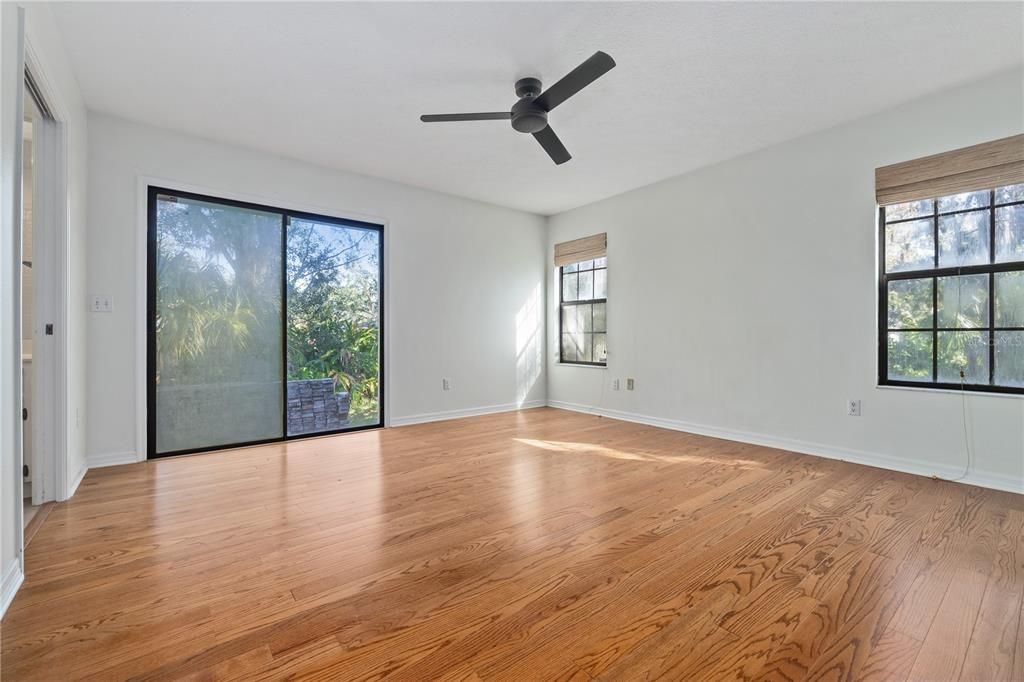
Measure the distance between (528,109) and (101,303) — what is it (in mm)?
3332

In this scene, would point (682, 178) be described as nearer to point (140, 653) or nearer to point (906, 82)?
point (906, 82)

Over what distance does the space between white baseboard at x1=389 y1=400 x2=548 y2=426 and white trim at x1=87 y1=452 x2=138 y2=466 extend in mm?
2040

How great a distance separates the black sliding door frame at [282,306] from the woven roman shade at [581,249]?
7.52 feet

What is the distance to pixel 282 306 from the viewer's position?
399 centimetres

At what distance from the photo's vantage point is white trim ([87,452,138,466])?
10.3 feet

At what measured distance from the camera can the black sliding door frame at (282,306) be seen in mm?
3406

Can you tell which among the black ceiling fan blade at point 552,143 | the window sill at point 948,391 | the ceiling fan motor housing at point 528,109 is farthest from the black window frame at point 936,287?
the ceiling fan motor housing at point 528,109

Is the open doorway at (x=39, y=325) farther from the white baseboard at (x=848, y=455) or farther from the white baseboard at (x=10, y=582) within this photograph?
the white baseboard at (x=848, y=455)

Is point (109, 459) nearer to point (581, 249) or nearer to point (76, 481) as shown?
point (76, 481)

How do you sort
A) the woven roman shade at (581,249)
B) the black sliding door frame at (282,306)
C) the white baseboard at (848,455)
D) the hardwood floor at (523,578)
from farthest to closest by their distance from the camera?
1. the woven roman shade at (581,249)
2. the black sliding door frame at (282,306)
3. the white baseboard at (848,455)
4. the hardwood floor at (523,578)

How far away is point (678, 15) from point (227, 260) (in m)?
3.73

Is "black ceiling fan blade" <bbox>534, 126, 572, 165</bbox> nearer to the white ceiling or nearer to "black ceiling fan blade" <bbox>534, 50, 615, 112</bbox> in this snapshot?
"black ceiling fan blade" <bbox>534, 50, 615, 112</bbox>

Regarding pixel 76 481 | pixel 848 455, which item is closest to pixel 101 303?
pixel 76 481

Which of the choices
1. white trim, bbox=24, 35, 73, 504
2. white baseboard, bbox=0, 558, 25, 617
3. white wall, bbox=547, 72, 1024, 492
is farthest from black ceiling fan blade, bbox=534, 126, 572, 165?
white baseboard, bbox=0, 558, 25, 617
